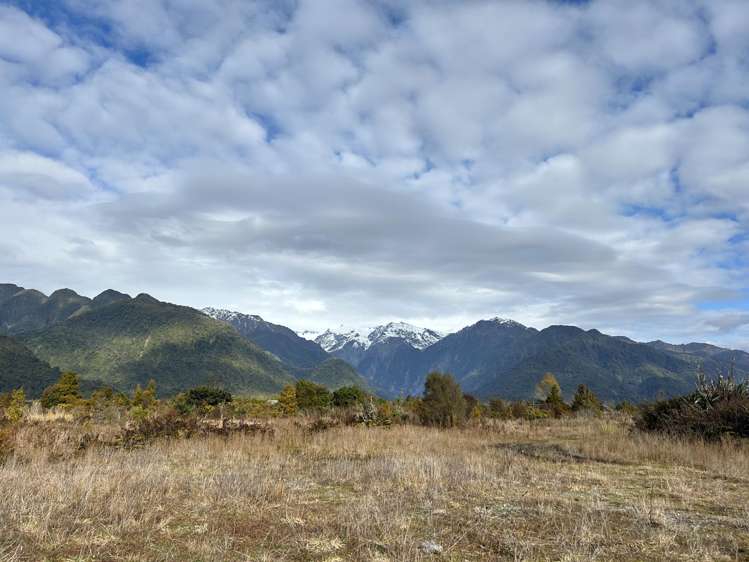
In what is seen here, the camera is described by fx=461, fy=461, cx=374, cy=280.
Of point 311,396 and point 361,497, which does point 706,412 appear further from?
point 311,396

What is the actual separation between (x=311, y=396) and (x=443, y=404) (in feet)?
71.6

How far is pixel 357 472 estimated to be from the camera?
11.8 m

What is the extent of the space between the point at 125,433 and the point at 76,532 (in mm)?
11809

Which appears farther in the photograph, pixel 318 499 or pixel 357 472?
pixel 357 472

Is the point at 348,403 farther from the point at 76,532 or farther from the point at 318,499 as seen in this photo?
the point at 76,532

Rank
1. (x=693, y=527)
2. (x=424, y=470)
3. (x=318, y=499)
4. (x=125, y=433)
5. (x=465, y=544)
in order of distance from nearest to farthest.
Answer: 1. (x=465, y=544)
2. (x=693, y=527)
3. (x=318, y=499)
4. (x=424, y=470)
5. (x=125, y=433)

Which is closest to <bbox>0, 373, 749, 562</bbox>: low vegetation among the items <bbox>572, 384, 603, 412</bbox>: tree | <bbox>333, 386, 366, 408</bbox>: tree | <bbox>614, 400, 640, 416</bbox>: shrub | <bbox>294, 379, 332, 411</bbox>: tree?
<bbox>614, 400, 640, 416</bbox>: shrub

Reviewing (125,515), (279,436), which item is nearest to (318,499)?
(125,515)

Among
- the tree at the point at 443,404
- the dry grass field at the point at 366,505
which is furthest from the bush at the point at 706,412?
the tree at the point at 443,404

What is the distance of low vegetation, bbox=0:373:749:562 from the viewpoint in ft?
19.9

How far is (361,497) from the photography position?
30.0 ft

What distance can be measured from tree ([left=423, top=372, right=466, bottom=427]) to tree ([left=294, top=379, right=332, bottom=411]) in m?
15.1

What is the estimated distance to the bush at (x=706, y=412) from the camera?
17.2 m

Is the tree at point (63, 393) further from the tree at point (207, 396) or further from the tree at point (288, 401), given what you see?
the tree at point (288, 401)
